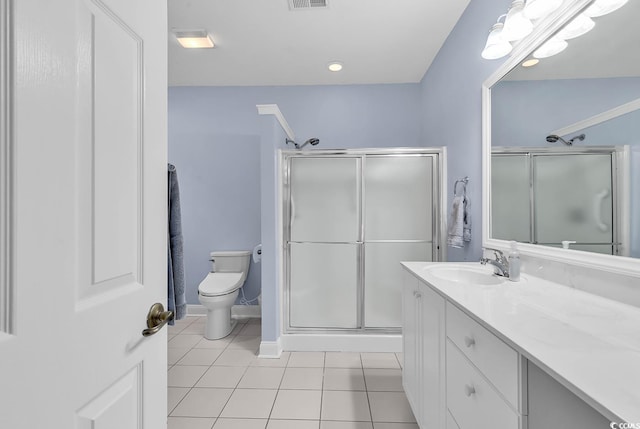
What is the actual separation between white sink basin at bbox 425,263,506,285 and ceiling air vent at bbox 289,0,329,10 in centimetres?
198

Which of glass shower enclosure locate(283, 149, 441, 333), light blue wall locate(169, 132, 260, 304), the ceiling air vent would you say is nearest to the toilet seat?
light blue wall locate(169, 132, 260, 304)

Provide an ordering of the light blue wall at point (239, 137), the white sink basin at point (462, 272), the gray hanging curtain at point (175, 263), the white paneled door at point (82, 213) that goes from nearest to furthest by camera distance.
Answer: the white paneled door at point (82, 213) < the gray hanging curtain at point (175, 263) < the white sink basin at point (462, 272) < the light blue wall at point (239, 137)

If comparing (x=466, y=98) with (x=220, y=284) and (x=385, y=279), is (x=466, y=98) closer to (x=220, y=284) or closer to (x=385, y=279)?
(x=385, y=279)

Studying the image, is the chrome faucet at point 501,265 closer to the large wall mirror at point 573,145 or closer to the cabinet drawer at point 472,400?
the large wall mirror at point 573,145

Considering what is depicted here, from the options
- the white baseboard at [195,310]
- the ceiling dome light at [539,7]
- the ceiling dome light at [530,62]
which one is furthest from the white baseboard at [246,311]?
the ceiling dome light at [539,7]

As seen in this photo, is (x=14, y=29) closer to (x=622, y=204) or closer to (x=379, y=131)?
(x=622, y=204)

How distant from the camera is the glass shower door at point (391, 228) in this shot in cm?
260

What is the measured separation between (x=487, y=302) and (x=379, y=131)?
262 centimetres

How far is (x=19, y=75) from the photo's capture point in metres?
0.45

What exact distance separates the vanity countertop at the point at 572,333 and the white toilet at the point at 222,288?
6.98 ft

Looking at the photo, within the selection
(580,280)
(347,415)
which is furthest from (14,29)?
(347,415)

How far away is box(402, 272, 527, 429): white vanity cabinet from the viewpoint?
77cm

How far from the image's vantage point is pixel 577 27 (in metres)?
1.18

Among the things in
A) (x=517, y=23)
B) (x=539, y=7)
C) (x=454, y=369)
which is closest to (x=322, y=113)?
(x=517, y=23)
